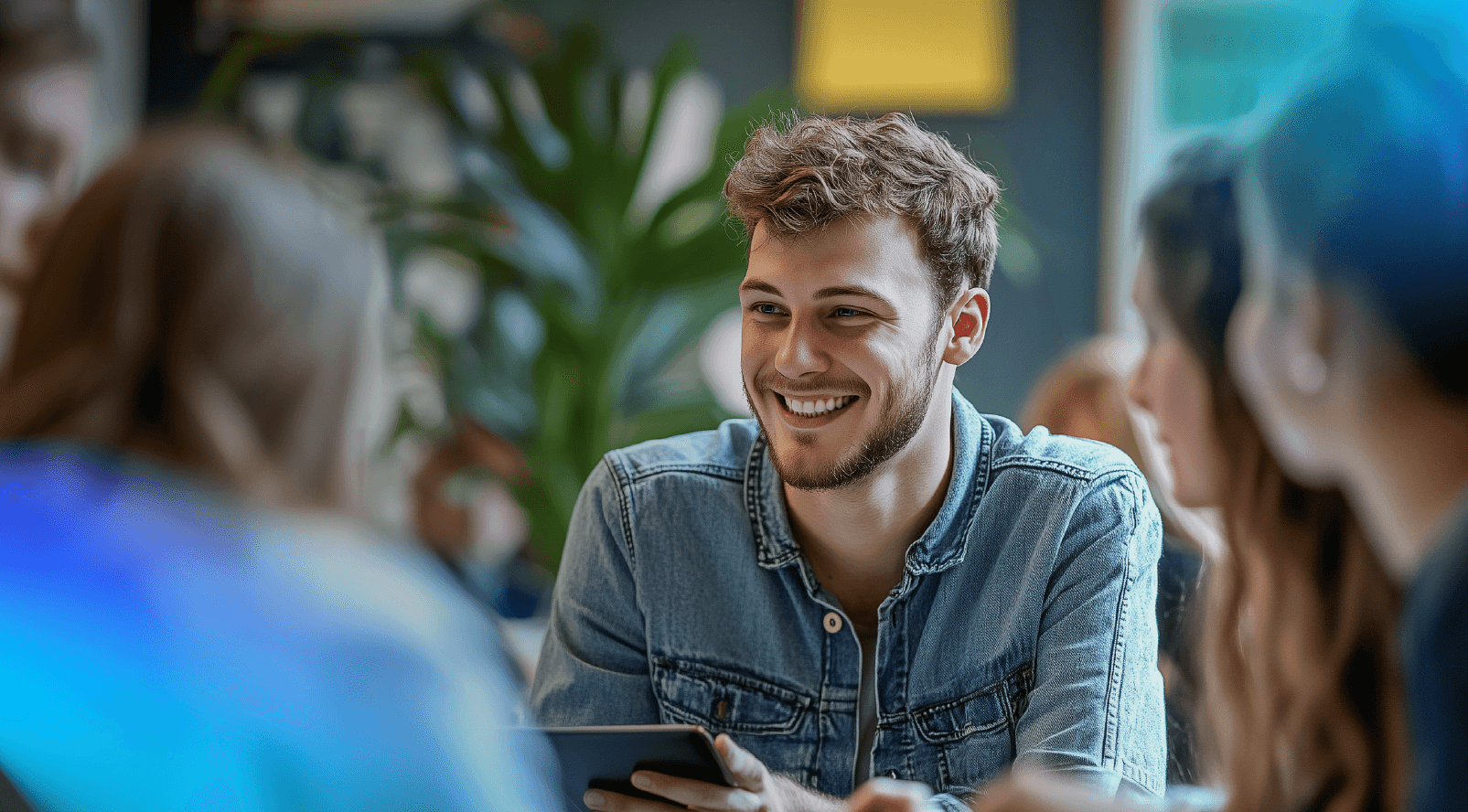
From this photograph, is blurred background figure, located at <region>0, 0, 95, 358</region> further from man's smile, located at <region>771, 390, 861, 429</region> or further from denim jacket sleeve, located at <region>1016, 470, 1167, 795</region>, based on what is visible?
denim jacket sleeve, located at <region>1016, 470, 1167, 795</region>

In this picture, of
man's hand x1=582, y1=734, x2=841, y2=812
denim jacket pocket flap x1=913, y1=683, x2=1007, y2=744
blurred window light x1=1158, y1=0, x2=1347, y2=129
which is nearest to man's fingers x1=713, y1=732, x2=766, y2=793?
man's hand x1=582, y1=734, x2=841, y2=812

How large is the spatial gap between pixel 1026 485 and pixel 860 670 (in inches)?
10.5

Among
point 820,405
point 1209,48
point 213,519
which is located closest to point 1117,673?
point 820,405

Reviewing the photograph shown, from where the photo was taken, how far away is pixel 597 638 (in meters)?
1.23

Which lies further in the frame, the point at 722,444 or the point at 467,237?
the point at 467,237

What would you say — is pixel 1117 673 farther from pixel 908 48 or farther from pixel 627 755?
pixel 908 48

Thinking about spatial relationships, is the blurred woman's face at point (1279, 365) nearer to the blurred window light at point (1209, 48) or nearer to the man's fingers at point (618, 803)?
the man's fingers at point (618, 803)

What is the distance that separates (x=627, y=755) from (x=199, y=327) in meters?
0.50

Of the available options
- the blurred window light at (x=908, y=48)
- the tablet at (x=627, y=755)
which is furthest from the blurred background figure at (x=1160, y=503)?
the blurred window light at (x=908, y=48)

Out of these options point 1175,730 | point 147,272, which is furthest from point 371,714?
point 1175,730

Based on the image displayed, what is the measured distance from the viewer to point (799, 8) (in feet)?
7.77

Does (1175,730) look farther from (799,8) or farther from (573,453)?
(799,8)

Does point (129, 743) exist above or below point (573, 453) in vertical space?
above

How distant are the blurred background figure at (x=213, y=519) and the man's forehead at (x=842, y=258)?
25.4 inches
